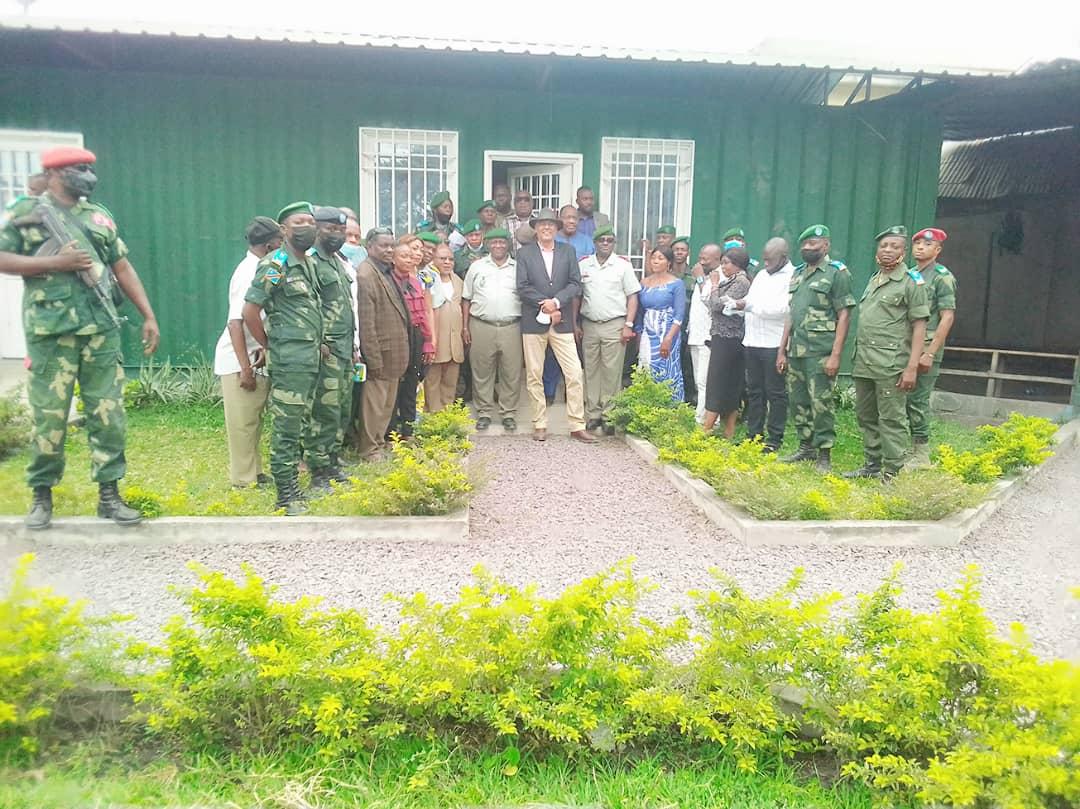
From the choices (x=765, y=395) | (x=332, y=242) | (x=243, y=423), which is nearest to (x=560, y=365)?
(x=765, y=395)

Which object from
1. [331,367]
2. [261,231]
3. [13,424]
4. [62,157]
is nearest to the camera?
[62,157]

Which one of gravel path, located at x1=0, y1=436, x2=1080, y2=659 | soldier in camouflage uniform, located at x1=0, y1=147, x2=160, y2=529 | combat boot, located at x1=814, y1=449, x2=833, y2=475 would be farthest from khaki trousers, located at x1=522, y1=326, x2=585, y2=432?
soldier in camouflage uniform, located at x1=0, y1=147, x2=160, y2=529

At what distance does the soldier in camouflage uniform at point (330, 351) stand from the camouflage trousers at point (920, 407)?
486cm

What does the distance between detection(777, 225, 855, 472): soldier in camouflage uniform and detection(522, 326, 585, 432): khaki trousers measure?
77.4 inches

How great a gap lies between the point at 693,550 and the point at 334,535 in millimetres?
2147

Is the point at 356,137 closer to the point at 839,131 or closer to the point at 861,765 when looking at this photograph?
the point at 839,131

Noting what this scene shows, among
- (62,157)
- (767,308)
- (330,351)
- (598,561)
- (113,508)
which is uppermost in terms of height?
(62,157)

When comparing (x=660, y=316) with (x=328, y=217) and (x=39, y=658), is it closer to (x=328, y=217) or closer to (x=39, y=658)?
(x=328, y=217)

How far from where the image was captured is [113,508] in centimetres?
454

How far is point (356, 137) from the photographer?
29.4 ft

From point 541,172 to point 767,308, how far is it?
12.4ft

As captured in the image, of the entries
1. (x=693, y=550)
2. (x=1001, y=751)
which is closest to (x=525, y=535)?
(x=693, y=550)

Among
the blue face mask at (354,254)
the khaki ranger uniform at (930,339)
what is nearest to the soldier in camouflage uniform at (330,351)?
the blue face mask at (354,254)

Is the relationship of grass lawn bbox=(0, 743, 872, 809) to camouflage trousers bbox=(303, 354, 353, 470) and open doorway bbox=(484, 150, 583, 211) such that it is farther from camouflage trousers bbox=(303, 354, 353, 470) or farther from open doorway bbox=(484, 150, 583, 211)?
open doorway bbox=(484, 150, 583, 211)
